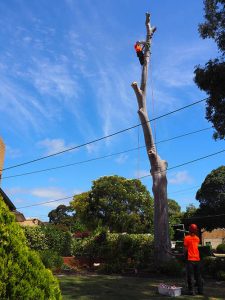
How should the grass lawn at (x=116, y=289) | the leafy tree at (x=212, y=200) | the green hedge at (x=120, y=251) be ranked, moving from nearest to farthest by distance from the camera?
the grass lawn at (x=116, y=289) → the green hedge at (x=120, y=251) → the leafy tree at (x=212, y=200)

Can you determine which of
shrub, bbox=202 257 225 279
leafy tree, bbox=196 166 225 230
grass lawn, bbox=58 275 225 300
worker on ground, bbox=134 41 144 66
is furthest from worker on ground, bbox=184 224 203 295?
leafy tree, bbox=196 166 225 230

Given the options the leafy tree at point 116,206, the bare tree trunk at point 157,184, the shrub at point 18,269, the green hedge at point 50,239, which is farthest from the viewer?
the leafy tree at point 116,206

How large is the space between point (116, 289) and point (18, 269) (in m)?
8.15

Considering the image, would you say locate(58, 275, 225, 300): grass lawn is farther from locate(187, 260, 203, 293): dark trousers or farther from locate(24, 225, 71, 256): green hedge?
locate(24, 225, 71, 256): green hedge

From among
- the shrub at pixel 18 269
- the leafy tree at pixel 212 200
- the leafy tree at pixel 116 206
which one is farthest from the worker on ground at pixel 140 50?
the leafy tree at pixel 212 200

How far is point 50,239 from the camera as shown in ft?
81.4

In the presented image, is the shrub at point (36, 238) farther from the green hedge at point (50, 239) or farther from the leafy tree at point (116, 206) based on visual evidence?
the leafy tree at point (116, 206)

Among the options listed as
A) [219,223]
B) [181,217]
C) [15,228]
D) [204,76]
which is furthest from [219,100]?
[181,217]

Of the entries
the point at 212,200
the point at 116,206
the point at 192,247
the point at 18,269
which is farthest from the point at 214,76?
the point at 212,200

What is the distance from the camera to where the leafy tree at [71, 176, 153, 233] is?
160ft

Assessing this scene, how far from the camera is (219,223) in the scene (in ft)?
185

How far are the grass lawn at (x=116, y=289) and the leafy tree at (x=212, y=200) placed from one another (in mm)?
43191

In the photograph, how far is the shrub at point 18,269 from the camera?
12.9 feet

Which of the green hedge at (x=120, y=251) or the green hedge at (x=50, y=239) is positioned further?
the green hedge at (x=50, y=239)
